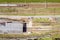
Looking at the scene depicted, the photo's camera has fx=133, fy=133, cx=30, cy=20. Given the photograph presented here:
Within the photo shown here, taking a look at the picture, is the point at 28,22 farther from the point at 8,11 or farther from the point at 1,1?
the point at 1,1

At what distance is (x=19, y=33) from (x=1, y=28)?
7.8 inches

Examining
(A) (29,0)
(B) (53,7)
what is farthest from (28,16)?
(B) (53,7)

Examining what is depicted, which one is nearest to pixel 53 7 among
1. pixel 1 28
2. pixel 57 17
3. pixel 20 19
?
pixel 57 17

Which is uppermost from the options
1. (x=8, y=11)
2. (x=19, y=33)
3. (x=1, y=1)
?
(x=1, y=1)

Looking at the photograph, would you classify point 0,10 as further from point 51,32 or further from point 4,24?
point 51,32

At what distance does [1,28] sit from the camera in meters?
1.41

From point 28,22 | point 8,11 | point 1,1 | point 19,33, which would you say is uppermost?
point 1,1

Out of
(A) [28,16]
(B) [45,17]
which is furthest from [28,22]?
(B) [45,17]

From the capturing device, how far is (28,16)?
1.42 metres

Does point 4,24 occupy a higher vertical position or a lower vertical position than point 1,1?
lower

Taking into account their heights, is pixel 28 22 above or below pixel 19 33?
above

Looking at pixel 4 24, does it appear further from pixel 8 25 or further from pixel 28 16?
pixel 28 16

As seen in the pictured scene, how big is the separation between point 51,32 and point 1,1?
630 mm

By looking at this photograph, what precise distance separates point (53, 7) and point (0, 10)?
574mm
